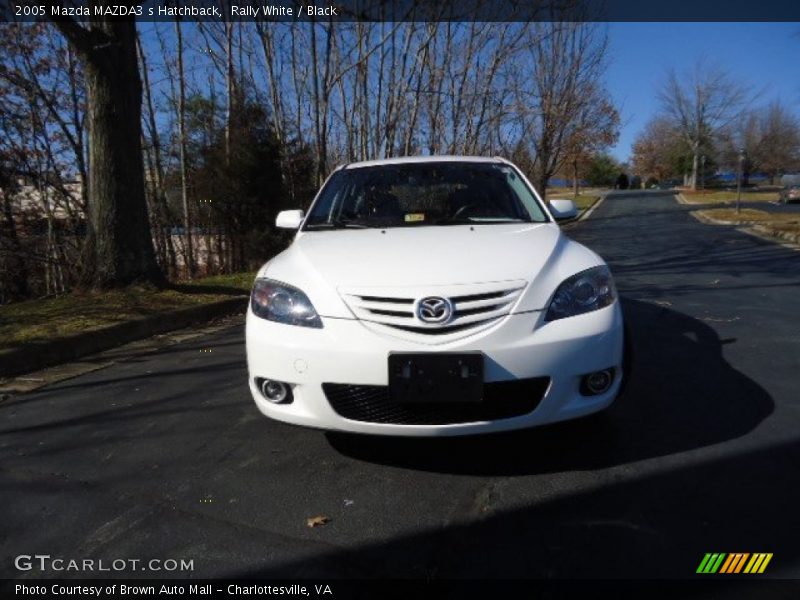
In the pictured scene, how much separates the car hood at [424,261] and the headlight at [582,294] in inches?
2.1

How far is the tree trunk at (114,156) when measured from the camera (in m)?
6.62

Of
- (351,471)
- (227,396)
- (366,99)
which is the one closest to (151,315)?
(227,396)

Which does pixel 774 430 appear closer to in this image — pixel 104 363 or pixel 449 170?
pixel 449 170

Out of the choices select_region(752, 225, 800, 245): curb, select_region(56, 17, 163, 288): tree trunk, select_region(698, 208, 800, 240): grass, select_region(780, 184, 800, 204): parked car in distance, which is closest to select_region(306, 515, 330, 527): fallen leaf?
select_region(56, 17, 163, 288): tree trunk

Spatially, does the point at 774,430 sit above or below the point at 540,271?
below

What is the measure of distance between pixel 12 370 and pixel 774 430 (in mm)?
5160

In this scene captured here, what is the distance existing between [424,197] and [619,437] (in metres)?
2.07

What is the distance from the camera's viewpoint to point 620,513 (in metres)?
2.21

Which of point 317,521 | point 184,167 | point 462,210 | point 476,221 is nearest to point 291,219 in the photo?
point 462,210

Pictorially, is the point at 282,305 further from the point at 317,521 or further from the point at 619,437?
Answer: the point at 619,437

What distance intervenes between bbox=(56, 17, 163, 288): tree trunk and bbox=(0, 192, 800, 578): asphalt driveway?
10.5ft

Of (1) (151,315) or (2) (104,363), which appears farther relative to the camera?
(1) (151,315)

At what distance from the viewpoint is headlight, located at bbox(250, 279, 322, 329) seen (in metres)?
2.58

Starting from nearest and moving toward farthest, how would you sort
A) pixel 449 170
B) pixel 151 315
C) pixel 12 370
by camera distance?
1. pixel 449 170
2. pixel 12 370
3. pixel 151 315
